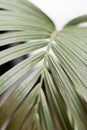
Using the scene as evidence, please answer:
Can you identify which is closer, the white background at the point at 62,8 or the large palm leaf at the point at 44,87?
the large palm leaf at the point at 44,87

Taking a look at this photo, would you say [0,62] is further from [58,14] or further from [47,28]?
[58,14]

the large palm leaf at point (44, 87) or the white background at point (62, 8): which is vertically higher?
the white background at point (62, 8)

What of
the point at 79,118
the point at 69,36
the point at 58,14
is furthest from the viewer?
the point at 58,14

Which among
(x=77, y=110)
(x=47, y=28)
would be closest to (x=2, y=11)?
(x=47, y=28)

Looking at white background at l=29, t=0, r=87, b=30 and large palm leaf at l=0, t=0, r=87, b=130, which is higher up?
white background at l=29, t=0, r=87, b=30

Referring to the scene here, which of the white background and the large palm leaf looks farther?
the white background
